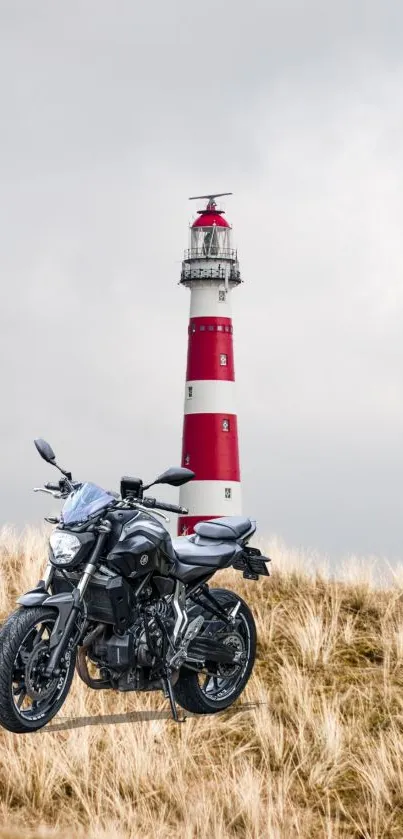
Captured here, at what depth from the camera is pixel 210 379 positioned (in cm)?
3453

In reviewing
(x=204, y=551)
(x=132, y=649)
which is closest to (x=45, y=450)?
(x=132, y=649)

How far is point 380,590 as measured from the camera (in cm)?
1437

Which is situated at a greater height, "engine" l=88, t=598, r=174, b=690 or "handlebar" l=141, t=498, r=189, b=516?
"handlebar" l=141, t=498, r=189, b=516

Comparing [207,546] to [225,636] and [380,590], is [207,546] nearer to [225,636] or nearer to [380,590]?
[225,636]

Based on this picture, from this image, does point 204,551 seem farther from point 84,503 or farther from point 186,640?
point 84,503

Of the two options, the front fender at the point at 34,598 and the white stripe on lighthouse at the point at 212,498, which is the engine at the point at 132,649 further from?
the white stripe on lighthouse at the point at 212,498

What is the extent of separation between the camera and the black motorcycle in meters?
7.29

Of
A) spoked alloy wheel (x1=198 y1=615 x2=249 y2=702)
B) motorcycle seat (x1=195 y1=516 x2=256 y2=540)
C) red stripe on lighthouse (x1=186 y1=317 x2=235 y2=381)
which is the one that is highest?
red stripe on lighthouse (x1=186 y1=317 x2=235 y2=381)

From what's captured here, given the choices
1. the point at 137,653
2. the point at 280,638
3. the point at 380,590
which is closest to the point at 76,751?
the point at 137,653

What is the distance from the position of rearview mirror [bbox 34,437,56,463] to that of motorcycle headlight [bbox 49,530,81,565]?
575mm

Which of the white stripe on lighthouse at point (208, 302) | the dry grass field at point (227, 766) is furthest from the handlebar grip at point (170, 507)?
the white stripe on lighthouse at point (208, 302)

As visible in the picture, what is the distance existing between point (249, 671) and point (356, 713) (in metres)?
1.88

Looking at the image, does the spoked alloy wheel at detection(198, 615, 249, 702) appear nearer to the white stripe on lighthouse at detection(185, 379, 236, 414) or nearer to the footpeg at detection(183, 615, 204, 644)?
the footpeg at detection(183, 615, 204, 644)

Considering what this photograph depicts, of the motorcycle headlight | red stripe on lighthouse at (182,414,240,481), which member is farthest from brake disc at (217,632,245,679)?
red stripe on lighthouse at (182,414,240,481)
